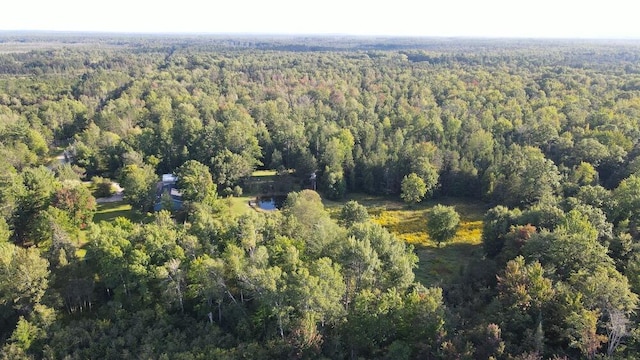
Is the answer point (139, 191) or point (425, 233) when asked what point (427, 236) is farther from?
point (139, 191)

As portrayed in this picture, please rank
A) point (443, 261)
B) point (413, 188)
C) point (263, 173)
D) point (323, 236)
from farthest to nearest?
point (263, 173) → point (413, 188) → point (443, 261) → point (323, 236)

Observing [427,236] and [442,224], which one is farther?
[427,236]

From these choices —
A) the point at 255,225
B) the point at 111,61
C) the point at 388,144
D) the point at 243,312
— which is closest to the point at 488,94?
the point at 388,144

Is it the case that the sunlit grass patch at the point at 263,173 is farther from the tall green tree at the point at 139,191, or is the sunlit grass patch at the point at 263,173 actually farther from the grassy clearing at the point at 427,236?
the tall green tree at the point at 139,191

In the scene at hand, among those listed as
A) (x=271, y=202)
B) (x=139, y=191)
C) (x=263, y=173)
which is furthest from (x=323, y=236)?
(x=263, y=173)

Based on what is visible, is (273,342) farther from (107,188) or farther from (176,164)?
(176,164)

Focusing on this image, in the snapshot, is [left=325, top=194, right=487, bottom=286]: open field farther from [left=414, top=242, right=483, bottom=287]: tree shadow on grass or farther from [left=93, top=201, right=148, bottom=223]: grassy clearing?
[left=93, top=201, right=148, bottom=223]: grassy clearing

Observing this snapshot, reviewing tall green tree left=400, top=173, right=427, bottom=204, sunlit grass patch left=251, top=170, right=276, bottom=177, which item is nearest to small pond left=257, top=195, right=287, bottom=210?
sunlit grass patch left=251, top=170, right=276, bottom=177
